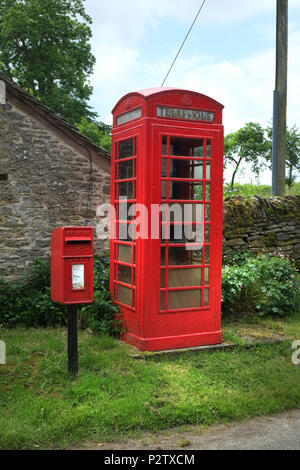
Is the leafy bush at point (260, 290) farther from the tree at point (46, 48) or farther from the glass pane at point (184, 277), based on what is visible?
the tree at point (46, 48)

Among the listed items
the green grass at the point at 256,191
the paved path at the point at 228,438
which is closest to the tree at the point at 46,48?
the green grass at the point at 256,191

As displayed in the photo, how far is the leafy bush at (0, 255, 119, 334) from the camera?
6406 mm

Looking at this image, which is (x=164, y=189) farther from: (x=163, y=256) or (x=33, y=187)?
Answer: (x=33, y=187)

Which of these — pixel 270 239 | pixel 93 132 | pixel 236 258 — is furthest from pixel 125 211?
pixel 93 132

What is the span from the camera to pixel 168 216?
582cm

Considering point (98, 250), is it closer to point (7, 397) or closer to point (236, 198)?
point (236, 198)

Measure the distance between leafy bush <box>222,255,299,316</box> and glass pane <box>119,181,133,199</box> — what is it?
2272mm

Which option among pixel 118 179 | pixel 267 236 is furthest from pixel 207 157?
pixel 267 236

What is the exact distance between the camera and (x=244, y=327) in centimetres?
702

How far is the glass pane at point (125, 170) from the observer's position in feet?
19.8

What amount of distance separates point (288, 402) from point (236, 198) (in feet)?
18.4

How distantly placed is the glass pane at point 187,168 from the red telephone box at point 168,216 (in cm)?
1

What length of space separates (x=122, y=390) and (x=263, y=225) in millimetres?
6087
